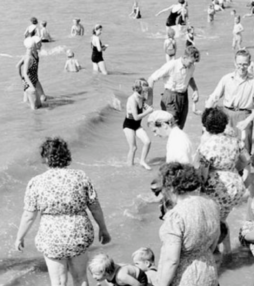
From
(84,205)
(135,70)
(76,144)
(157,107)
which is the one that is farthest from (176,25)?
(84,205)

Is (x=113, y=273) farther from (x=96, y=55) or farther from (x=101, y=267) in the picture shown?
(x=96, y=55)

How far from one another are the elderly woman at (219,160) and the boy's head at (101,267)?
53.0 inches

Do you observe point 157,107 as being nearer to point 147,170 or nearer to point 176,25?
point 147,170

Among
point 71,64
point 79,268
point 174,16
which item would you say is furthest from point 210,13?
point 79,268

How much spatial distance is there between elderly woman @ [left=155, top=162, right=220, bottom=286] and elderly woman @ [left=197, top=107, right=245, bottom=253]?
141cm

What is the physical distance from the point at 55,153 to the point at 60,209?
502 mm

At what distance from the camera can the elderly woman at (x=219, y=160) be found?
6.04 meters

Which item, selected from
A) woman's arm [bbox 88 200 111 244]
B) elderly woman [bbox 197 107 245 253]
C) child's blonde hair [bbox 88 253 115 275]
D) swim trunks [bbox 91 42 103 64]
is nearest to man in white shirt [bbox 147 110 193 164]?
elderly woman [bbox 197 107 245 253]

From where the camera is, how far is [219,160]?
6062 mm

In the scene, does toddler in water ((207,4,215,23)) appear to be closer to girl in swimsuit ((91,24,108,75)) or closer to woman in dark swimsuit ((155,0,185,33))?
woman in dark swimsuit ((155,0,185,33))

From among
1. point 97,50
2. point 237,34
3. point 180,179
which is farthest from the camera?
point 237,34

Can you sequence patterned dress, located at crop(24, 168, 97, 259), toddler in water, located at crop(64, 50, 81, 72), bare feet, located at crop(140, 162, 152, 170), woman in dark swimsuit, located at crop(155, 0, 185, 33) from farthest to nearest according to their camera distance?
1. woman in dark swimsuit, located at crop(155, 0, 185, 33)
2. toddler in water, located at crop(64, 50, 81, 72)
3. bare feet, located at crop(140, 162, 152, 170)
4. patterned dress, located at crop(24, 168, 97, 259)

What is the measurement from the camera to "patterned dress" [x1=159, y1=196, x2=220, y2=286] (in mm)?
4363

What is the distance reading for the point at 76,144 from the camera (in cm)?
1247
